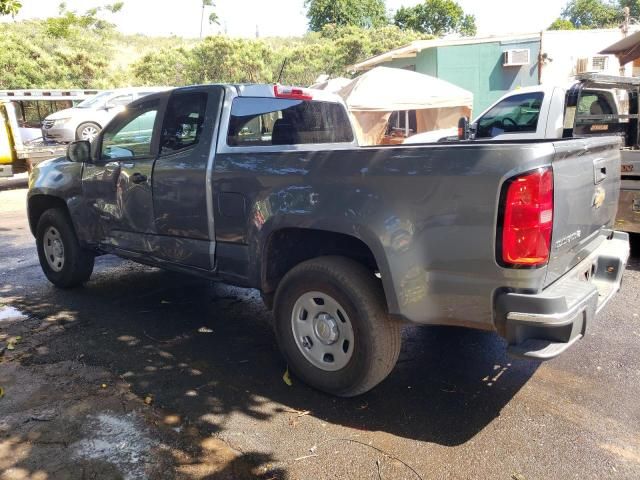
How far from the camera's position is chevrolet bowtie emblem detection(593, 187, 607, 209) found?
127 inches

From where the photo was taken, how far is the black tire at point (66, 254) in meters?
5.52

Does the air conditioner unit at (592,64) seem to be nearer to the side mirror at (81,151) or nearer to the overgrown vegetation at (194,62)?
the overgrown vegetation at (194,62)

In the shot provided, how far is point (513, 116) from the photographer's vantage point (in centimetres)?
815

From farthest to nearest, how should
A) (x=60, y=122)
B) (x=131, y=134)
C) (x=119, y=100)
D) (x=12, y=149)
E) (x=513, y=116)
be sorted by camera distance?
1. (x=119, y=100)
2. (x=60, y=122)
3. (x=12, y=149)
4. (x=513, y=116)
5. (x=131, y=134)

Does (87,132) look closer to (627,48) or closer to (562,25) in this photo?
(627,48)

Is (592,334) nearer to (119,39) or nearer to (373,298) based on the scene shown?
(373,298)

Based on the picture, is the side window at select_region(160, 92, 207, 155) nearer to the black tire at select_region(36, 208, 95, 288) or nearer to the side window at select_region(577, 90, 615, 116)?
the black tire at select_region(36, 208, 95, 288)

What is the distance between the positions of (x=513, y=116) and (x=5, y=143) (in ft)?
37.3

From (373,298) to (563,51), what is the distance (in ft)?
74.1

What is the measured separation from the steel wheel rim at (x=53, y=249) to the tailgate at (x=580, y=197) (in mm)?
4699

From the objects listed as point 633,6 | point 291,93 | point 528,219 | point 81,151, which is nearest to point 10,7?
point 81,151

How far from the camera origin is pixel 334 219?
3.16 metres

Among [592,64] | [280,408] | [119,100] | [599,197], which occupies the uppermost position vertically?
[592,64]

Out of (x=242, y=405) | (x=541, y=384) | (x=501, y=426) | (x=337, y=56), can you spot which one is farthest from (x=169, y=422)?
(x=337, y=56)
